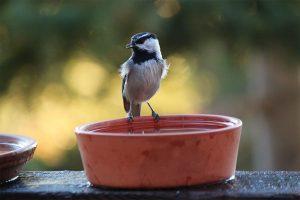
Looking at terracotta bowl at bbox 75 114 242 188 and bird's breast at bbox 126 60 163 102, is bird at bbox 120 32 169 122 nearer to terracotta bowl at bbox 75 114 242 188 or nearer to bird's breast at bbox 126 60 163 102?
bird's breast at bbox 126 60 163 102

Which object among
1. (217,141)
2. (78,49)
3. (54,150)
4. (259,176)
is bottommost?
→ (54,150)

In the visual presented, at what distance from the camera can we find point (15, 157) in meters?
1.85

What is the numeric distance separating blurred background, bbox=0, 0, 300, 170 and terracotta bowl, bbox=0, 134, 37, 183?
150 cm

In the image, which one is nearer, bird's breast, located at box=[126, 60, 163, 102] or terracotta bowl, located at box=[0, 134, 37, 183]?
terracotta bowl, located at box=[0, 134, 37, 183]

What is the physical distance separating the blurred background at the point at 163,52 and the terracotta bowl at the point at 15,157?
1502mm

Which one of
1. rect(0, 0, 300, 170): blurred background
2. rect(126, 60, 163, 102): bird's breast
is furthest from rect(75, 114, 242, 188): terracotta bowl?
rect(0, 0, 300, 170): blurred background

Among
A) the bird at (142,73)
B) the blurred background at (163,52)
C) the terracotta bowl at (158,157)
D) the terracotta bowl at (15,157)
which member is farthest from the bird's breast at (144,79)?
the terracotta bowl at (158,157)

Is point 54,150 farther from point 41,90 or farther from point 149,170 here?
point 149,170

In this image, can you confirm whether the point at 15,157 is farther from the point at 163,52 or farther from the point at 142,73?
the point at 163,52

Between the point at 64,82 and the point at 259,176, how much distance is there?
2139mm

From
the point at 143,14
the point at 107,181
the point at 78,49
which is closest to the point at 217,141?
the point at 107,181

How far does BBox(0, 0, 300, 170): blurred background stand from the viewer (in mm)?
3443

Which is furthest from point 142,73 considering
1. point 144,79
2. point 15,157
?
point 15,157

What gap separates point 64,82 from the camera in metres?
3.84
